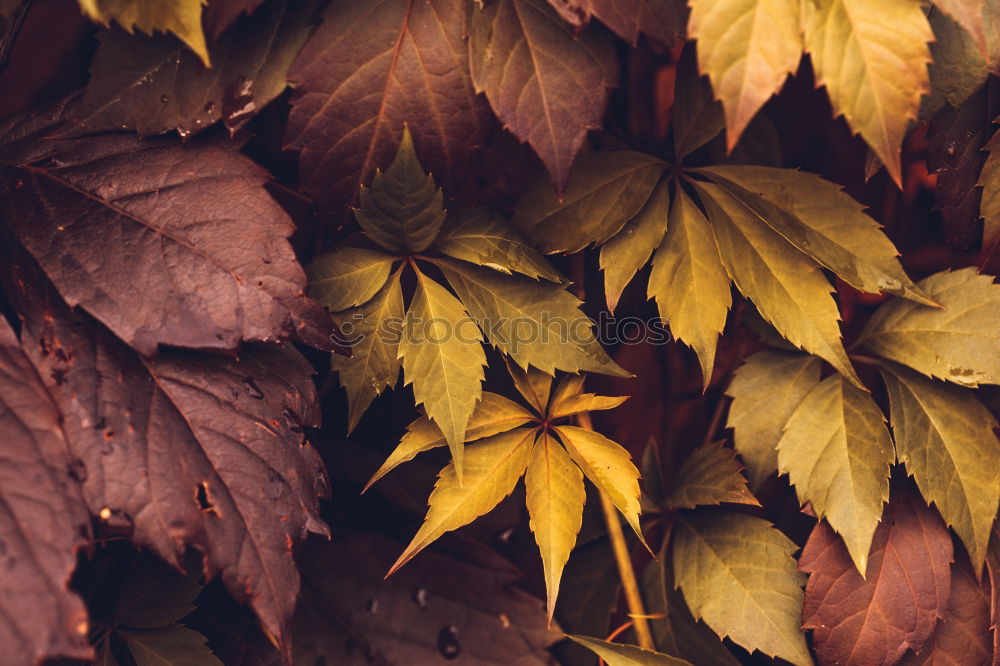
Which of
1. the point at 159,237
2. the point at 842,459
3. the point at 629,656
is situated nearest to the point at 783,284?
the point at 842,459

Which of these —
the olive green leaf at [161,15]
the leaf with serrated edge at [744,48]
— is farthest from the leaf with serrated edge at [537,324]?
the olive green leaf at [161,15]

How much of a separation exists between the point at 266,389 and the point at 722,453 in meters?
0.51

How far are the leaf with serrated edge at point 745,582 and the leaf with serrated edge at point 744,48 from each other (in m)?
0.47

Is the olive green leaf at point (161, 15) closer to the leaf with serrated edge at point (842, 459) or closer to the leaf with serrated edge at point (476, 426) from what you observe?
the leaf with serrated edge at point (476, 426)

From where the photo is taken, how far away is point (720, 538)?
33.1 inches

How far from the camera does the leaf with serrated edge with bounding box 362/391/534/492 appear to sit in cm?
73

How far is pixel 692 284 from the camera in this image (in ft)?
2.45

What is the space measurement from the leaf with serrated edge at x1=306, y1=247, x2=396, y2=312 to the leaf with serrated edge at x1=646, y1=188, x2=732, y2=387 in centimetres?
28

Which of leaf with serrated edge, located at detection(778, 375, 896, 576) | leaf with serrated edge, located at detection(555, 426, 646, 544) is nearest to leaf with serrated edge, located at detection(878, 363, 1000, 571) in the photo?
leaf with serrated edge, located at detection(778, 375, 896, 576)

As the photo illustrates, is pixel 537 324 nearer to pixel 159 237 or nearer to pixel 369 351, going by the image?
pixel 369 351

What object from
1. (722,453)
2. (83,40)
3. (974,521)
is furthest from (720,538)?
(83,40)

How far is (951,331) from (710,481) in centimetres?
30

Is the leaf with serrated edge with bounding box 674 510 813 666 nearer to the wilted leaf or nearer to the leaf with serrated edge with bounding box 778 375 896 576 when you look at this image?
the leaf with serrated edge with bounding box 778 375 896 576

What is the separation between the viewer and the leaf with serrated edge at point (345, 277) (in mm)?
735
